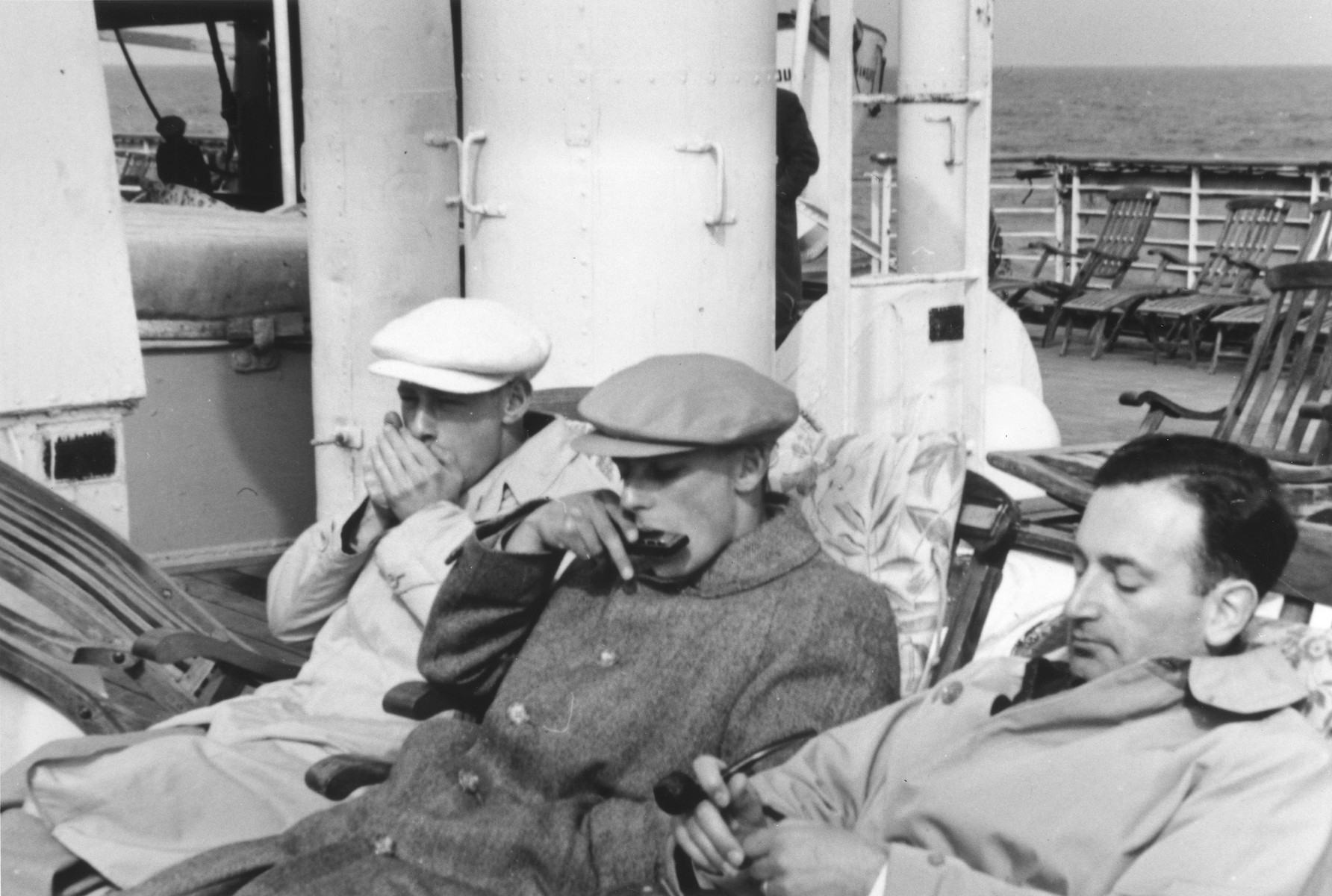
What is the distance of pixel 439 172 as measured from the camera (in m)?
6.09

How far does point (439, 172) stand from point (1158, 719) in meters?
4.32

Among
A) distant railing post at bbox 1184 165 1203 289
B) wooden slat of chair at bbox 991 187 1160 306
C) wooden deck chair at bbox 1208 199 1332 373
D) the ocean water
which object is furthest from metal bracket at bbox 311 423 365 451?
the ocean water

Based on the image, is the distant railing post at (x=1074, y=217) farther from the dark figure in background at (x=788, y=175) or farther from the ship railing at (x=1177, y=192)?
the dark figure in background at (x=788, y=175)

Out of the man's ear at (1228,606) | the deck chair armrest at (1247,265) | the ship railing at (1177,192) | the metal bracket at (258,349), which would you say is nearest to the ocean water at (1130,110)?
the ship railing at (1177,192)

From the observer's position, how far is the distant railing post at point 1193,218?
606 inches

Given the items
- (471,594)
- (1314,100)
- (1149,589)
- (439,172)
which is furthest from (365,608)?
(1314,100)

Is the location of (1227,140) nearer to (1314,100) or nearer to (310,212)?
(1314,100)

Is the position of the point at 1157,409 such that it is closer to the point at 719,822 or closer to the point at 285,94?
the point at 285,94

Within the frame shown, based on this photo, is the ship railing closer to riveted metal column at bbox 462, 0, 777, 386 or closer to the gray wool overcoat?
riveted metal column at bbox 462, 0, 777, 386

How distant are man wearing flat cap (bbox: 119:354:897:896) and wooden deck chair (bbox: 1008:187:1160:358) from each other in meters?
10.9

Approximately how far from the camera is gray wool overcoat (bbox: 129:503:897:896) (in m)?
2.64

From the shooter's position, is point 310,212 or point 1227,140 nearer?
point 310,212

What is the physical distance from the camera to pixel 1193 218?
50.7 ft

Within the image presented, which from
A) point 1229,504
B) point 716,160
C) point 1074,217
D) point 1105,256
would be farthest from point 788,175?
point 1074,217
